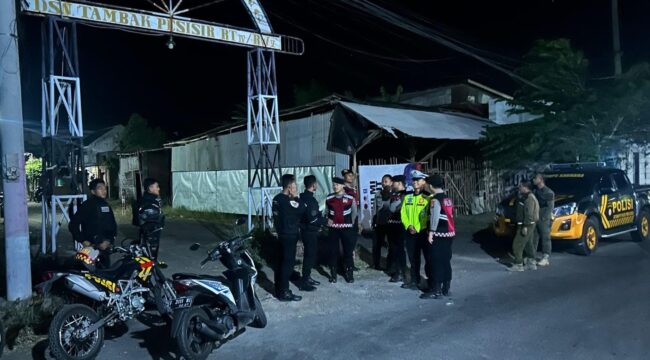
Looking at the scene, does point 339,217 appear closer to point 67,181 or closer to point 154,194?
point 154,194

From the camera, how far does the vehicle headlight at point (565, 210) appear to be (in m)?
10.4

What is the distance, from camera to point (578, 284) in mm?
8195

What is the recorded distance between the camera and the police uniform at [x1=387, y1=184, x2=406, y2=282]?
863 centimetres

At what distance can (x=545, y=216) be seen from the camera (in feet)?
31.7

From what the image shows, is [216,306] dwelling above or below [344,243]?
below

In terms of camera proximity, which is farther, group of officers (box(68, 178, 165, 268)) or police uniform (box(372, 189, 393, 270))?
police uniform (box(372, 189, 393, 270))

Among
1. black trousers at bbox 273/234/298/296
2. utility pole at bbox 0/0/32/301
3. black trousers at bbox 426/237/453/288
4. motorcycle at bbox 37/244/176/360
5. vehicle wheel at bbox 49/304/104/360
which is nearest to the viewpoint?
vehicle wheel at bbox 49/304/104/360

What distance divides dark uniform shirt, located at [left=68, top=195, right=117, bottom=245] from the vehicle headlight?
8.17m

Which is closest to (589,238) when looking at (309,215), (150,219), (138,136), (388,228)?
(388,228)

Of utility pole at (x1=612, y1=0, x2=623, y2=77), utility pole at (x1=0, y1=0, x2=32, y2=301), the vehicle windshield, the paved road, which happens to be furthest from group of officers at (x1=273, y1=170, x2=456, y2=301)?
utility pole at (x1=612, y1=0, x2=623, y2=77)

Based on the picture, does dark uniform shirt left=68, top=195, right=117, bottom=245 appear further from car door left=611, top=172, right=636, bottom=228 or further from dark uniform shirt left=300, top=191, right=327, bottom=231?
car door left=611, top=172, right=636, bottom=228

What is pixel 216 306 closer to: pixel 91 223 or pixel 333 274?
pixel 91 223

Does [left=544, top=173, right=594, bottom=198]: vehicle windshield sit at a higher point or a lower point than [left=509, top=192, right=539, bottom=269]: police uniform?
higher

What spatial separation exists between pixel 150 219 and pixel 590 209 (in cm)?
837
